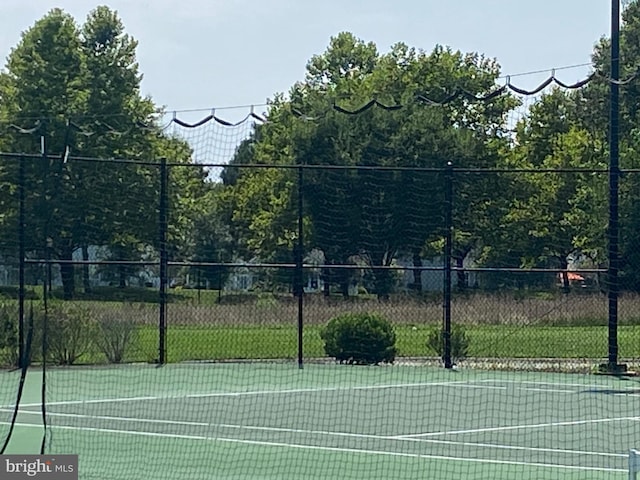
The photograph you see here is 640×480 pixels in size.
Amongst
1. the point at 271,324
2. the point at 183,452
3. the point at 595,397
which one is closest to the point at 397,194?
the point at 271,324

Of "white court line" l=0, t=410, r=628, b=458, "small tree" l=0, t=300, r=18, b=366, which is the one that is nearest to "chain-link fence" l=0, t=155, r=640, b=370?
"small tree" l=0, t=300, r=18, b=366

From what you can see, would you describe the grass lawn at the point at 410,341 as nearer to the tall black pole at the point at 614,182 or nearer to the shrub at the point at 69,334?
the shrub at the point at 69,334

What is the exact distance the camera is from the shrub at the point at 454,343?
675 inches

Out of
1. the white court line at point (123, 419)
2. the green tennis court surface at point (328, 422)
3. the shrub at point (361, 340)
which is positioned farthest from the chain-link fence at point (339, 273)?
the white court line at point (123, 419)

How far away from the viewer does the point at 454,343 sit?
1716 centimetres

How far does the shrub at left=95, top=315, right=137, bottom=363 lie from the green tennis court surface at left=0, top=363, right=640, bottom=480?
548mm

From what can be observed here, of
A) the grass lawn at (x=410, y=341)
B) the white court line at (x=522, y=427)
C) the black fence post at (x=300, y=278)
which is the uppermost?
the black fence post at (x=300, y=278)

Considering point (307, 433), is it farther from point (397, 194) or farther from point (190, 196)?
point (190, 196)

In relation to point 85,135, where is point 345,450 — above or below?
below

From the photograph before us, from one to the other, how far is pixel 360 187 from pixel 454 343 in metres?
4.18

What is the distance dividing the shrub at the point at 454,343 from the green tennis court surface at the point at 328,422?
0.59 meters

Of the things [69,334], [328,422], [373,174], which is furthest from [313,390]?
[373,174]

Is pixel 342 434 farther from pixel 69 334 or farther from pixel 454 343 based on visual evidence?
pixel 69 334

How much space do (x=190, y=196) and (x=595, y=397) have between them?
633 inches
